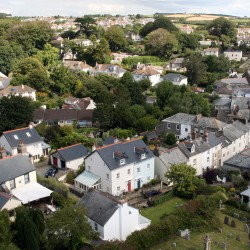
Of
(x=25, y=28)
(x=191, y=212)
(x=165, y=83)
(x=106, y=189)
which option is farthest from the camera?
(x=25, y=28)

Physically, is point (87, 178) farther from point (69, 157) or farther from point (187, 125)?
point (187, 125)

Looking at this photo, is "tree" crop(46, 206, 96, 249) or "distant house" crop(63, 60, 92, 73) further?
"distant house" crop(63, 60, 92, 73)

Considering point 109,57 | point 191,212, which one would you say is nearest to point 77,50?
point 109,57

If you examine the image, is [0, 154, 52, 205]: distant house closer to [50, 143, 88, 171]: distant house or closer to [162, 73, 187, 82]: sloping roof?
[50, 143, 88, 171]: distant house

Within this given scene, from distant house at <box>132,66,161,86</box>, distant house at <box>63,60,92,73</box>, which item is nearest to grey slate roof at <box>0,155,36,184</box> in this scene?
distant house at <box>63,60,92,73</box>

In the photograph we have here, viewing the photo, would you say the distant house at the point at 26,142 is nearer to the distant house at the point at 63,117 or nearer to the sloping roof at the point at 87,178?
the sloping roof at the point at 87,178

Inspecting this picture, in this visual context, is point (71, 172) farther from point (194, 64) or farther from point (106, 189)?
point (194, 64)
